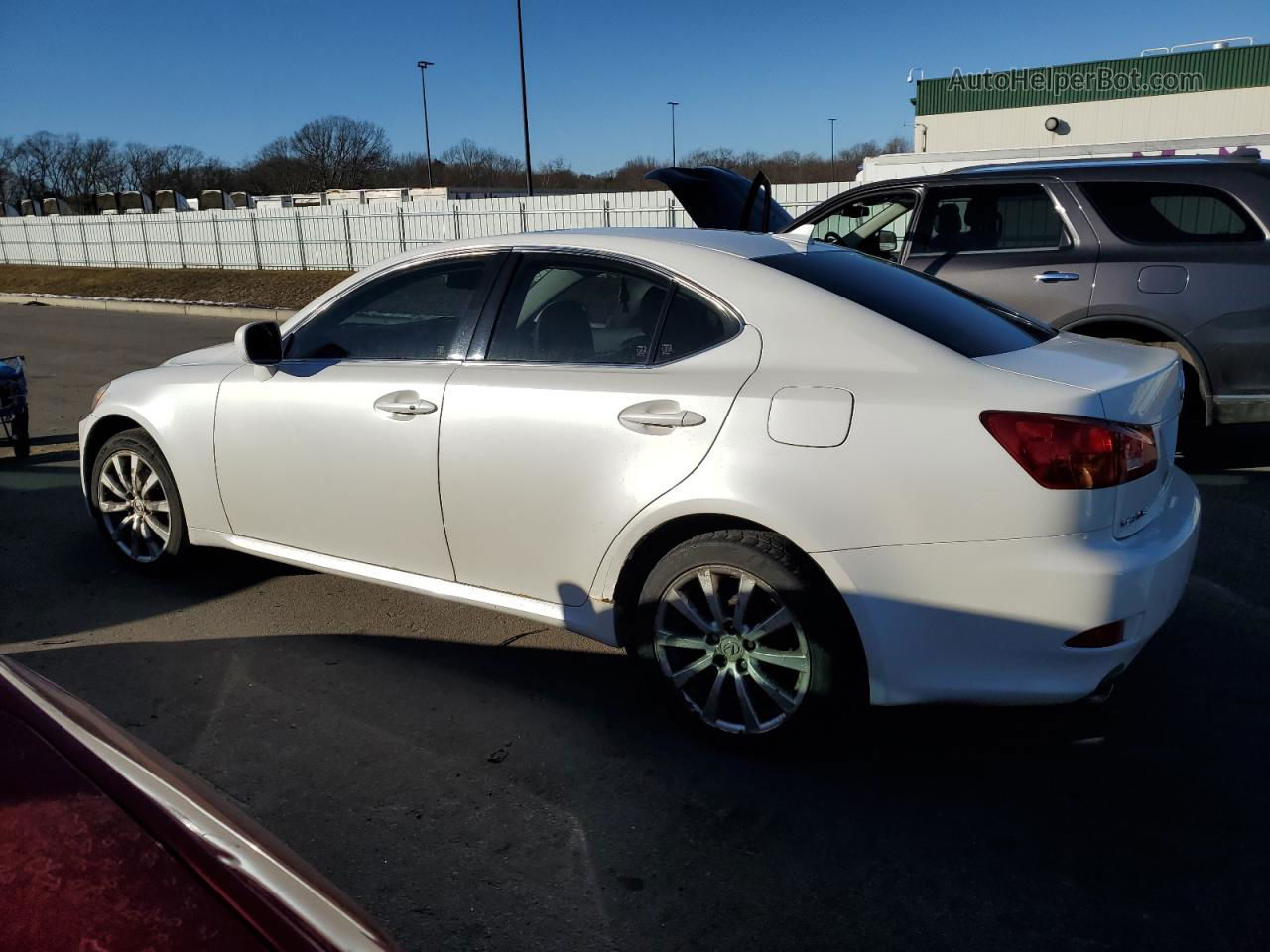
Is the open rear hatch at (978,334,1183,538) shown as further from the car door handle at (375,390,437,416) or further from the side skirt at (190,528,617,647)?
the car door handle at (375,390,437,416)

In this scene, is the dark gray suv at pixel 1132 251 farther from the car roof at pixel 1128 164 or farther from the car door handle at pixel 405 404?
the car door handle at pixel 405 404

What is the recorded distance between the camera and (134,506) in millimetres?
4812

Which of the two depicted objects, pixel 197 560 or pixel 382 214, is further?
pixel 382 214

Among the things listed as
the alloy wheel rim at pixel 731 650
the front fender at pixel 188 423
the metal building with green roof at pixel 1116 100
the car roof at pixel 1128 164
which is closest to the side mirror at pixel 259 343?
the front fender at pixel 188 423

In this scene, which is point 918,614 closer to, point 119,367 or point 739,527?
point 739,527

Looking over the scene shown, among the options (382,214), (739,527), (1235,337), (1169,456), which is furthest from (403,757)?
(382,214)

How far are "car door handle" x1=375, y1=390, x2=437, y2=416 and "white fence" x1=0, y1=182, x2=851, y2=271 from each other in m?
15.1

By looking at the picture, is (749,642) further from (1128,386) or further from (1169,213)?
(1169,213)

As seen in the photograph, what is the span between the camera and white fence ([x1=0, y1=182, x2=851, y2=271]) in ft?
71.7

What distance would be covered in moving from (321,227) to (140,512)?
24.4 metres

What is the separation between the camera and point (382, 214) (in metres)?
26.0

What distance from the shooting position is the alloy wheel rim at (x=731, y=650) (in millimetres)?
3086

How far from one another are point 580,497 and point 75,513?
14.0 feet

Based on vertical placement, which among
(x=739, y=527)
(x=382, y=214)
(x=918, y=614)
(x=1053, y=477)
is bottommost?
(x=918, y=614)
